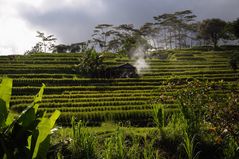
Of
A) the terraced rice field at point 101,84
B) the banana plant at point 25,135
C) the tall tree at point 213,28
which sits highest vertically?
the tall tree at point 213,28

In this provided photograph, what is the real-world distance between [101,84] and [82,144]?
1013 inches

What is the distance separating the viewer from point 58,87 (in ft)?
103

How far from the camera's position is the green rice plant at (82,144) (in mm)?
7727

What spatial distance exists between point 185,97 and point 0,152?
6.83 m

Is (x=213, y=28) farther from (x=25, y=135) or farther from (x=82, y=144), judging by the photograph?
(x=25, y=135)

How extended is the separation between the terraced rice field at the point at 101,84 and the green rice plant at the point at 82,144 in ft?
28.7

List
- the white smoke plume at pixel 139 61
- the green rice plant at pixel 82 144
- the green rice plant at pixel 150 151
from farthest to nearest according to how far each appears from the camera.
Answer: the white smoke plume at pixel 139 61, the green rice plant at pixel 82 144, the green rice plant at pixel 150 151

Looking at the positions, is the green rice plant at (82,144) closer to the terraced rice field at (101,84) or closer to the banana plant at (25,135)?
the banana plant at (25,135)

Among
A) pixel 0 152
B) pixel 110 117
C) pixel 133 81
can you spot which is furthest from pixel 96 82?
pixel 0 152

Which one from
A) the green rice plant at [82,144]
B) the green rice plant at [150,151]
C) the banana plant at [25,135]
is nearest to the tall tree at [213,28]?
the green rice plant at [82,144]

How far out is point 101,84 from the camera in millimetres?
33719

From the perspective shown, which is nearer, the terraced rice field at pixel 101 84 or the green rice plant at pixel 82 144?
the green rice plant at pixel 82 144

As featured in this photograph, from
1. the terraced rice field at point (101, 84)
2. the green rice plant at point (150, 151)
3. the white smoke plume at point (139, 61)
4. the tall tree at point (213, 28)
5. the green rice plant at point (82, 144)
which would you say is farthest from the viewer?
the tall tree at point (213, 28)

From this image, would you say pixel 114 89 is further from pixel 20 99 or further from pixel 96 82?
pixel 20 99
